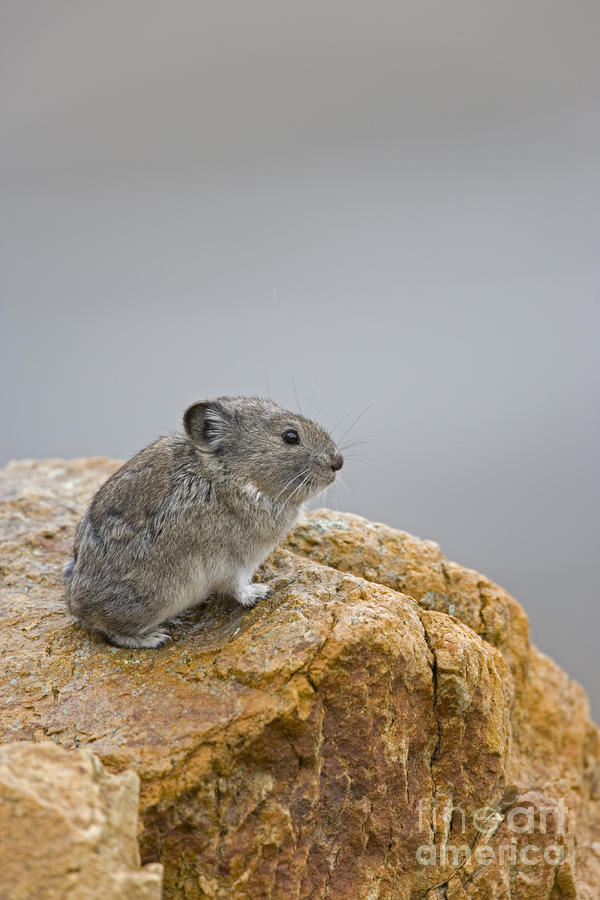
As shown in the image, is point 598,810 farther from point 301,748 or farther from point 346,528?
point 301,748

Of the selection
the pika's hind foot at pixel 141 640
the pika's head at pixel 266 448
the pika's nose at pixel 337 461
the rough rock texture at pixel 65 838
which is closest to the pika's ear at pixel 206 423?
the pika's head at pixel 266 448

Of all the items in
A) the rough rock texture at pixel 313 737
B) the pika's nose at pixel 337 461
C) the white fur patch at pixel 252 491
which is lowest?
the rough rock texture at pixel 313 737

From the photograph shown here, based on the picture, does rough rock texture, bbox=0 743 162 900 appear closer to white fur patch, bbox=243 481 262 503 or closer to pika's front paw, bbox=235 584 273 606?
pika's front paw, bbox=235 584 273 606

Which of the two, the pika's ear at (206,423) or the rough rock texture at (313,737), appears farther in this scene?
the pika's ear at (206,423)

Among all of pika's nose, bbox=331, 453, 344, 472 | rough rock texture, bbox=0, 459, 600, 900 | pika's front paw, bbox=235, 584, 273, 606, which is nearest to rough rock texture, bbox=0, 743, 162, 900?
rough rock texture, bbox=0, 459, 600, 900

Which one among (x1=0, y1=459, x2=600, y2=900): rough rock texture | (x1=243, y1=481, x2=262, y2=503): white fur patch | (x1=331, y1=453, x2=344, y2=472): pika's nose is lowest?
(x1=0, y1=459, x2=600, y2=900): rough rock texture

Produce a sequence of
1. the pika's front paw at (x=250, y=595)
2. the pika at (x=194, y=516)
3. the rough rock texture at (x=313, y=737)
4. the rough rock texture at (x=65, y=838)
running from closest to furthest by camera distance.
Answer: the rough rock texture at (x=65, y=838)
the rough rock texture at (x=313, y=737)
the pika at (x=194, y=516)
the pika's front paw at (x=250, y=595)

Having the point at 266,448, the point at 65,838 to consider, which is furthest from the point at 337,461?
the point at 65,838

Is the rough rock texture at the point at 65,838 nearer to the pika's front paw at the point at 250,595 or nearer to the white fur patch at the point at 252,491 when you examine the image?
the pika's front paw at the point at 250,595

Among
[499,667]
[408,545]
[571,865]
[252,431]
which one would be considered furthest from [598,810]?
[252,431]
